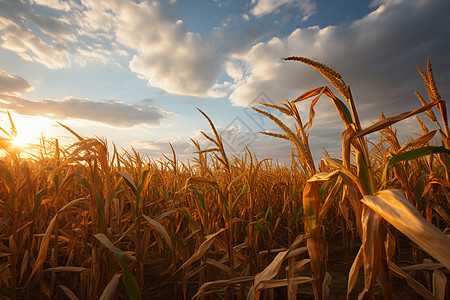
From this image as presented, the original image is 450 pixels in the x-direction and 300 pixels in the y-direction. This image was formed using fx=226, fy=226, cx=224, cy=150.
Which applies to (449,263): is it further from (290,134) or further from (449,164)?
(449,164)

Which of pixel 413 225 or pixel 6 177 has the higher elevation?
pixel 6 177

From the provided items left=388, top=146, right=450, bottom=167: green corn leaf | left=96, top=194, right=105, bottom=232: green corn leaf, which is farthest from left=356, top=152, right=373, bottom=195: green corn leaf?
left=96, top=194, right=105, bottom=232: green corn leaf

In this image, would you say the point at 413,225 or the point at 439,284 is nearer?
the point at 413,225

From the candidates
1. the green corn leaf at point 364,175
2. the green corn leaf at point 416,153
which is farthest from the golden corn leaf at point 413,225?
the green corn leaf at point 416,153

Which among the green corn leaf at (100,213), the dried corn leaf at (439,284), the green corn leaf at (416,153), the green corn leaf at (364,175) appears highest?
the green corn leaf at (416,153)

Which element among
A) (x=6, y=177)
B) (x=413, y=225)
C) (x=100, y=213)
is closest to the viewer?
(x=413, y=225)

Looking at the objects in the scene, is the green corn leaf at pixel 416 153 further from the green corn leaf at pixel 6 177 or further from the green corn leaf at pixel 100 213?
the green corn leaf at pixel 6 177

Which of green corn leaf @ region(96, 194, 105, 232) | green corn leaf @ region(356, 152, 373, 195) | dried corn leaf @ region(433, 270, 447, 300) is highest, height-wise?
green corn leaf @ region(356, 152, 373, 195)

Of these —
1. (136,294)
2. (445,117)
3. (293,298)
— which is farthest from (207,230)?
(445,117)

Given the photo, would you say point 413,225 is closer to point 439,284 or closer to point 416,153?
point 416,153

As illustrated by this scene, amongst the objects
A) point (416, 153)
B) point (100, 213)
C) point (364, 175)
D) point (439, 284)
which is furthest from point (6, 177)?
point (439, 284)

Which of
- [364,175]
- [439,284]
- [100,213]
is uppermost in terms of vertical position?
[364,175]

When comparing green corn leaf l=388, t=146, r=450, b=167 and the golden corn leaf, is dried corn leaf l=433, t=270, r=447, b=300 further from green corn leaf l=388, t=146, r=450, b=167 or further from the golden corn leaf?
the golden corn leaf

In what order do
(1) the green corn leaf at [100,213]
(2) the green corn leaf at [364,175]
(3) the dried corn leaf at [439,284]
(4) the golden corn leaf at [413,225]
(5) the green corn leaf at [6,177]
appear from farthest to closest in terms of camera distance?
(5) the green corn leaf at [6,177]
(1) the green corn leaf at [100,213]
(3) the dried corn leaf at [439,284]
(2) the green corn leaf at [364,175]
(4) the golden corn leaf at [413,225]
